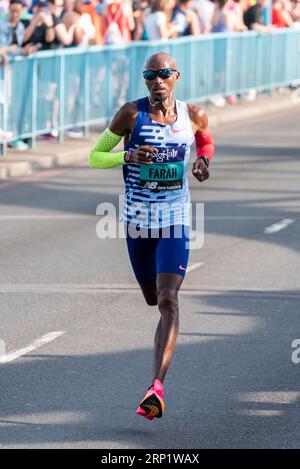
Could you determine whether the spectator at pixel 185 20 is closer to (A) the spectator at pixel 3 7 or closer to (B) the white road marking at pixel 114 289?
(A) the spectator at pixel 3 7

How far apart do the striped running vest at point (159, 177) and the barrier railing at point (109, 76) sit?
11.5 m

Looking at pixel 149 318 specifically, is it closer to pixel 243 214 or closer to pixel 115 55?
pixel 243 214

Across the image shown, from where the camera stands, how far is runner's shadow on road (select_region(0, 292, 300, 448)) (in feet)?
23.8

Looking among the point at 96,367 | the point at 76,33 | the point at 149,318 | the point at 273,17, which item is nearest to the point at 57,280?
the point at 149,318

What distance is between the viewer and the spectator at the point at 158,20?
2475cm

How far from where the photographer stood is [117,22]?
79.4ft

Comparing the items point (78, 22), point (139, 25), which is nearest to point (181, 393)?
point (78, 22)

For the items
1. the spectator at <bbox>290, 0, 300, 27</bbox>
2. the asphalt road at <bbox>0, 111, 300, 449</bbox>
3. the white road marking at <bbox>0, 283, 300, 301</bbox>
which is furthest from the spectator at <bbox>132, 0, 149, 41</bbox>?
the white road marking at <bbox>0, 283, 300, 301</bbox>

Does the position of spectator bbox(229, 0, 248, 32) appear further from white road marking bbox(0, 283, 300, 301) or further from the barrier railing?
white road marking bbox(0, 283, 300, 301)

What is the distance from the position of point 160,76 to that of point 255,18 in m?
23.4

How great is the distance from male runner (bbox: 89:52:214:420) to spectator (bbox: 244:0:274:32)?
2274cm

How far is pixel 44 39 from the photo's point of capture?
21.4 metres

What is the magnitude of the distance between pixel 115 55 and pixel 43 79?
9.58 ft

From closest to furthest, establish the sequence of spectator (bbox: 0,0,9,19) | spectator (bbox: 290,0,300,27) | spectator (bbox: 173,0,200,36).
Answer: spectator (bbox: 0,0,9,19), spectator (bbox: 173,0,200,36), spectator (bbox: 290,0,300,27)
